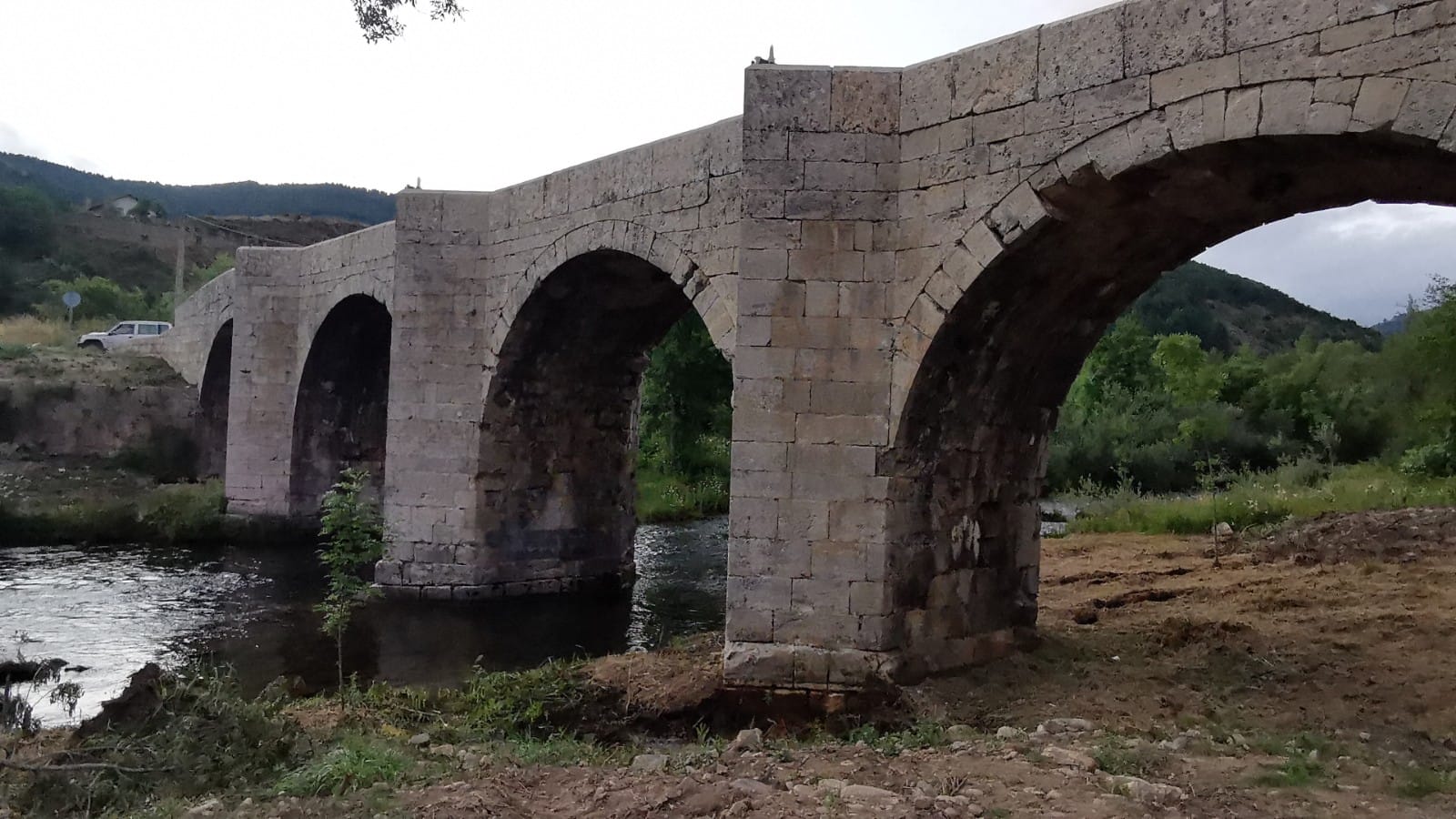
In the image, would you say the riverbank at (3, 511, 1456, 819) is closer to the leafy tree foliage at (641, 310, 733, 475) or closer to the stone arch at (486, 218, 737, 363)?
the stone arch at (486, 218, 737, 363)

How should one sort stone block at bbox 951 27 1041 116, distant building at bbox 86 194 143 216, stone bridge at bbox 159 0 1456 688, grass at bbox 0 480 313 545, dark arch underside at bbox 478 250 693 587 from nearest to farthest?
stone bridge at bbox 159 0 1456 688 < stone block at bbox 951 27 1041 116 < dark arch underside at bbox 478 250 693 587 < grass at bbox 0 480 313 545 < distant building at bbox 86 194 143 216

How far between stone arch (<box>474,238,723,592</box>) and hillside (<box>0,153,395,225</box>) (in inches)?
2549

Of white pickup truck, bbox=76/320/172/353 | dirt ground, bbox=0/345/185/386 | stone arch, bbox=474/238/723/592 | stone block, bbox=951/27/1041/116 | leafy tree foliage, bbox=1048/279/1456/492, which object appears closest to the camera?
stone block, bbox=951/27/1041/116

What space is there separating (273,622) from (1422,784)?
9168 millimetres

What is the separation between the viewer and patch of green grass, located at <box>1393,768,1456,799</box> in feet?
13.6

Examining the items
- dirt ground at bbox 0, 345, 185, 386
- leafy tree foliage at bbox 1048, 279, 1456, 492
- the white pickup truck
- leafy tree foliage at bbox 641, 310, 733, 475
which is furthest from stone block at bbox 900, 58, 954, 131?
the white pickup truck

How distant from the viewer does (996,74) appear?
5887mm

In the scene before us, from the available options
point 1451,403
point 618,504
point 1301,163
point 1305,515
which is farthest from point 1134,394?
point 1301,163

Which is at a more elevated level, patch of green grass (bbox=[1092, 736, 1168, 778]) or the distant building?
the distant building

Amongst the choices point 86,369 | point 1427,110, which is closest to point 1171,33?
point 1427,110

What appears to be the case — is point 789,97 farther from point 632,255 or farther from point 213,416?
point 213,416

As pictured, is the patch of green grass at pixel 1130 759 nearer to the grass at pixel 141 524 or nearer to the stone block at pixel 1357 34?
the stone block at pixel 1357 34

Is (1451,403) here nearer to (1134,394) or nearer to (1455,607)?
(1455,607)

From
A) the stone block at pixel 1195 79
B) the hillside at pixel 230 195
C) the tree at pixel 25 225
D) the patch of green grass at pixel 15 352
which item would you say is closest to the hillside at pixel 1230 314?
the patch of green grass at pixel 15 352
